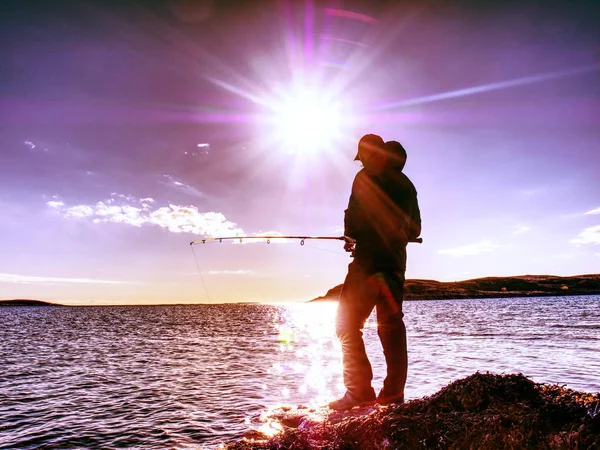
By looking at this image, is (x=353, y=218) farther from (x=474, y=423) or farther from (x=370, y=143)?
(x=474, y=423)

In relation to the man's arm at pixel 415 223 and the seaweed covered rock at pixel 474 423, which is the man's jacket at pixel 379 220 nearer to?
the man's arm at pixel 415 223

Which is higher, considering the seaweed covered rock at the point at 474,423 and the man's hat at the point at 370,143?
the man's hat at the point at 370,143

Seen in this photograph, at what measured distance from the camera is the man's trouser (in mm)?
5996

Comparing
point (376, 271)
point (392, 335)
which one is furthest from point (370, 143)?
point (392, 335)

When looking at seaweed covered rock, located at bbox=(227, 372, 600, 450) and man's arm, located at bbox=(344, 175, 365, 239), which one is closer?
seaweed covered rock, located at bbox=(227, 372, 600, 450)

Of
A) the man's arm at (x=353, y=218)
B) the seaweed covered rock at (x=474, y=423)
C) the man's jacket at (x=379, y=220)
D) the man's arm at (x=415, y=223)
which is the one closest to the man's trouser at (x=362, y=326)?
the man's jacket at (x=379, y=220)

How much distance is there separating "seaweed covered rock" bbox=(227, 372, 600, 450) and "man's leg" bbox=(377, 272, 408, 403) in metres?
0.61

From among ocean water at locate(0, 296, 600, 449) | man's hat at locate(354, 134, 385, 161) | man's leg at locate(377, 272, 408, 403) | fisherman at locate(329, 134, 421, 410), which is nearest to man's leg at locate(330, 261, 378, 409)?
fisherman at locate(329, 134, 421, 410)

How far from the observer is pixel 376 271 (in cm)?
606

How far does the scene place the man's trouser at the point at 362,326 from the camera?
19.7ft

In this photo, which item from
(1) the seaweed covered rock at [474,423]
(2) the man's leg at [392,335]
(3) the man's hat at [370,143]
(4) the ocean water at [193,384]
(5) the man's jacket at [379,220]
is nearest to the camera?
(1) the seaweed covered rock at [474,423]

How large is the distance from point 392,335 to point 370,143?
302 cm

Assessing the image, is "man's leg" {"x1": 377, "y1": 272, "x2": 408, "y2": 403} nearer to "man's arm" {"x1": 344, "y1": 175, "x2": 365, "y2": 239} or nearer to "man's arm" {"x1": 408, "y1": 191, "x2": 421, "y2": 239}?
"man's arm" {"x1": 344, "y1": 175, "x2": 365, "y2": 239}

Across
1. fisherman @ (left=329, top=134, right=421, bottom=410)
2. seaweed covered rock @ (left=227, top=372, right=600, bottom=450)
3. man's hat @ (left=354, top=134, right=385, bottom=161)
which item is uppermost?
man's hat @ (left=354, top=134, right=385, bottom=161)
